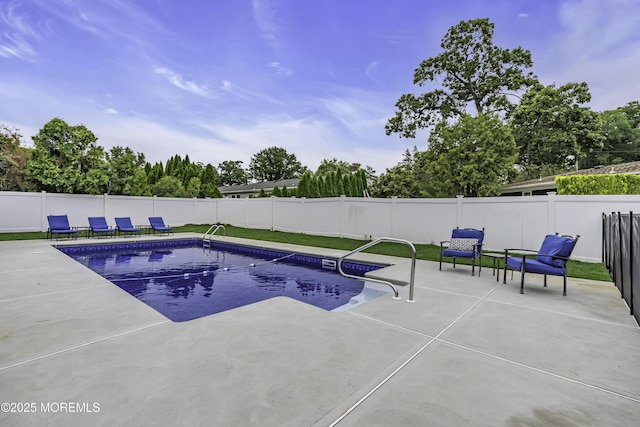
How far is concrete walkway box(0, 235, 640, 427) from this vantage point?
2.01 meters

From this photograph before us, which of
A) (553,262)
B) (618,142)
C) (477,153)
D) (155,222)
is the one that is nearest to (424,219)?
(477,153)

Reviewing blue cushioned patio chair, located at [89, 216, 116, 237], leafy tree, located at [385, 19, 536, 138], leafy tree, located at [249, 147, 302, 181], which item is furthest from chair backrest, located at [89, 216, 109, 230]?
leafy tree, located at [249, 147, 302, 181]

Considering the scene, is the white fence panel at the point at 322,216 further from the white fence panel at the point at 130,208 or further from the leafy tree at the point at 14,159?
the leafy tree at the point at 14,159

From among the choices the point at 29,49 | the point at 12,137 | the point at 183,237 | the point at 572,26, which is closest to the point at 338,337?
the point at 183,237

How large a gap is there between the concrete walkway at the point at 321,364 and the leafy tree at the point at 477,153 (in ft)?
35.3

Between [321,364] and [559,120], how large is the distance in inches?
842

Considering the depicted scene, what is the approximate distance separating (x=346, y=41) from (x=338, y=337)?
1381 cm

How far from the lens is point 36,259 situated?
7695mm

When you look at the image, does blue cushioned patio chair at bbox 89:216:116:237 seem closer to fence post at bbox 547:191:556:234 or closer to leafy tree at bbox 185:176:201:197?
leafy tree at bbox 185:176:201:197

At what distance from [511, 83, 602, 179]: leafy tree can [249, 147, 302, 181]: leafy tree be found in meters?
36.7

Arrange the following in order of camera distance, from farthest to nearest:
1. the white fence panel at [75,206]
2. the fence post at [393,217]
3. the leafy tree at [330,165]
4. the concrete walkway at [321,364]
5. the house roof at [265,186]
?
the leafy tree at [330,165]
the house roof at [265,186]
the white fence panel at [75,206]
the fence post at [393,217]
the concrete walkway at [321,364]

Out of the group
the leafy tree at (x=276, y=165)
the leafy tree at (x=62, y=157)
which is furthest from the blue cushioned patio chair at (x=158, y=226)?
the leafy tree at (x=276, y=165)

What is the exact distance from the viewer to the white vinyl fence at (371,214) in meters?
8.12

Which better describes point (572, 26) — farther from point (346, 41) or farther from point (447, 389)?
point (447, 389)
